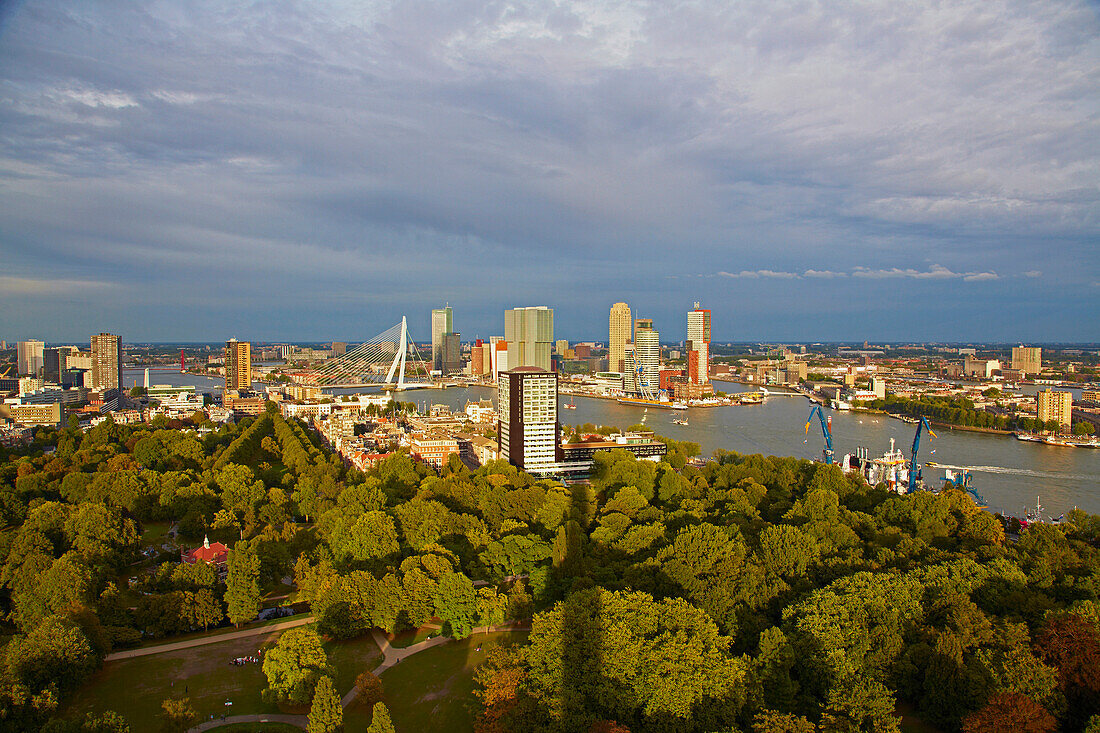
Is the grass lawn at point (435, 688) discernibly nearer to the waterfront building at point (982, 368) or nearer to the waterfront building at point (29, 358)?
the waterfront building at point (29, 358)

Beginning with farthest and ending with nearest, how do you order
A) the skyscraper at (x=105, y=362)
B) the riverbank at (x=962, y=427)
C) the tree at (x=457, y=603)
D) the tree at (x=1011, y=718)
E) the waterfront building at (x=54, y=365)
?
the waterfront building at (x=54, y=365) → the skyscraper at (x=105, y=362) → the riverbank at (x=962, y=427) → the tree at (x=457, y=603) → the tree at (x=1011, y=718)

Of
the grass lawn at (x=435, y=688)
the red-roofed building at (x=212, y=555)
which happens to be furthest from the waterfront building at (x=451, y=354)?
the grass lawn at (x=435, y=688)

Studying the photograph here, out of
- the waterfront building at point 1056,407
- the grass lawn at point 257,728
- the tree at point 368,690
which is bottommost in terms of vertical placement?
the grass lawn at point 257,728

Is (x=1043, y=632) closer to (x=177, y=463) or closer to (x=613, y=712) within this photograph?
(x=613, y=712)

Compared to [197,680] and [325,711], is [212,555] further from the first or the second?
[325,711]

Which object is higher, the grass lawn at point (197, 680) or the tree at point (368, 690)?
the tree at point (368, 690)

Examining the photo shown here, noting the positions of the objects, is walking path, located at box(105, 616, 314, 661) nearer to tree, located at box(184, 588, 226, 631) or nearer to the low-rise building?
tree, located at box(184, 588, 226, 631)

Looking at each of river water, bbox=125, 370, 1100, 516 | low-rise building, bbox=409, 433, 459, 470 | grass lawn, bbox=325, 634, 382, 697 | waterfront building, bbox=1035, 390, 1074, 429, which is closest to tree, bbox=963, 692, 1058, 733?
grass lawn, bbox=325, 634, 382, 697
